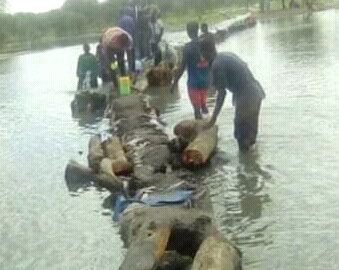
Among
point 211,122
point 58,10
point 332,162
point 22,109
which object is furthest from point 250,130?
point 58,10

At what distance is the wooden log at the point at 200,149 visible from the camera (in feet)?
35.3

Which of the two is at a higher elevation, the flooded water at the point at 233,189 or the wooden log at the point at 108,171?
the wooden log at the point at 108,171

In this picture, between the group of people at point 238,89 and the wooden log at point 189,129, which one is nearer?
the group of people at point 238,89

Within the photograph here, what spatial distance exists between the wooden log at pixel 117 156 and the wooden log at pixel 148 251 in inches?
132

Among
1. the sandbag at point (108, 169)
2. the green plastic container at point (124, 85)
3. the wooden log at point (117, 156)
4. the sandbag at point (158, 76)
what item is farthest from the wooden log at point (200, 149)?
the sandbag at point (158, 76)

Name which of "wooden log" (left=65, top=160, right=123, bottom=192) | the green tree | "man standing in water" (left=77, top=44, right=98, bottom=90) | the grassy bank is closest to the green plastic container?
"man standing in water" (left=77, top=44, right=98, bottom=90)

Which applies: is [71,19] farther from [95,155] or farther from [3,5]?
[95,155]

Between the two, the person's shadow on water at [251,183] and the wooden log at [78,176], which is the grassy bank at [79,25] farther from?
the person's shadow on water at [251,183]

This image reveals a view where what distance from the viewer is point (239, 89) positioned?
1100 cm

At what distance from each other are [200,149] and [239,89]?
1.07 meters

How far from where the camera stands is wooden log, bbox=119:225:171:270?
672 centimetres

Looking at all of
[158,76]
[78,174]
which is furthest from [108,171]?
[158,76]

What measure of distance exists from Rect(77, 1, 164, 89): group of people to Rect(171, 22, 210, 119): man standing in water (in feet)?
15.0

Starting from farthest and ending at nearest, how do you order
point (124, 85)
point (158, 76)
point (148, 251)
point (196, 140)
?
point (158, 76) → point (124, 85) → point (196, 140) → point (148, 251)
